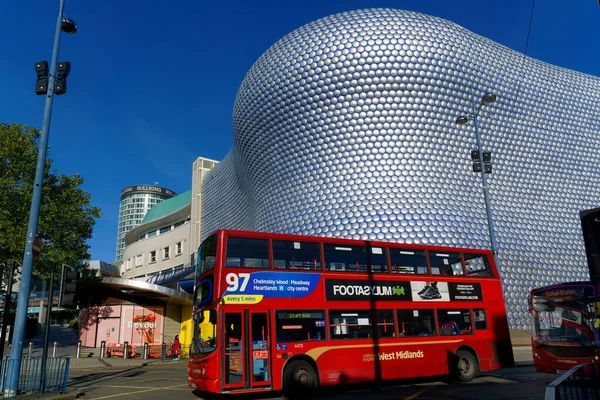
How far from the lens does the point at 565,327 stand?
10695mm

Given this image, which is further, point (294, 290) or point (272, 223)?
point (272, 223)

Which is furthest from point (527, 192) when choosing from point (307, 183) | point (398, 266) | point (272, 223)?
point (398, 266)

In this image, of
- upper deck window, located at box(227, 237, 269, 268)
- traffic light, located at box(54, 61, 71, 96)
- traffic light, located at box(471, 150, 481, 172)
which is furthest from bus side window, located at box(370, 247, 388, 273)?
traffic light, located at box(54, 61, 71, 96)

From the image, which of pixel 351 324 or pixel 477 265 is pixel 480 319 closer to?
pixel 477 265

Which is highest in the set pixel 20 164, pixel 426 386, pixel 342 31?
pixel 342 31

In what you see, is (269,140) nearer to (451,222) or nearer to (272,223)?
(272,223)

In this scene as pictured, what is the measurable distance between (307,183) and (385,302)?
19969 millimetres

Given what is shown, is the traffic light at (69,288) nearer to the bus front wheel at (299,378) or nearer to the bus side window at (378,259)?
the bus front wheel at (299,378)

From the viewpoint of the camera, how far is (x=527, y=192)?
30016 millimetres

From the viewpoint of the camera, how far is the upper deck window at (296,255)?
31.5 feet

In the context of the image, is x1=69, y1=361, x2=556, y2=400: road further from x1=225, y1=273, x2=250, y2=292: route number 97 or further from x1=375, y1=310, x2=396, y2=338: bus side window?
x1=225, y1=273, x2=250, y2=292: route number 97

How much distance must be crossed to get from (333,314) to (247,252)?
2.36 metres


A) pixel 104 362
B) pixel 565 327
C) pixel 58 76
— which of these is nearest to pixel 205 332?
pixel 58 76

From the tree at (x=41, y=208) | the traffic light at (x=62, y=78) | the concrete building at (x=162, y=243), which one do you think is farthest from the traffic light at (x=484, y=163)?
Result: the concrete building at (x=162, y=243)
